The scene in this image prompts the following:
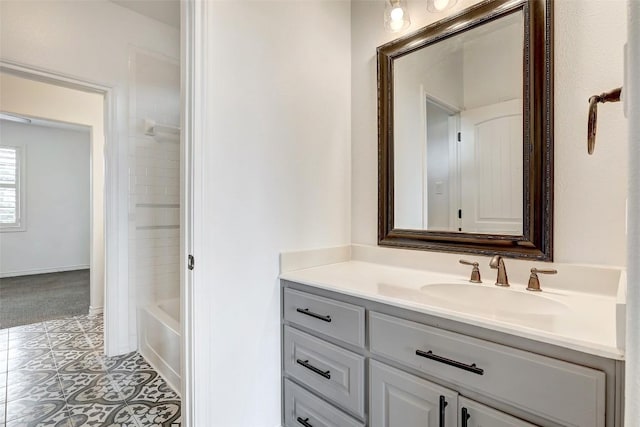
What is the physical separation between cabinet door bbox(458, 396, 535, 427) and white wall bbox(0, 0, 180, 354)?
8.18ft

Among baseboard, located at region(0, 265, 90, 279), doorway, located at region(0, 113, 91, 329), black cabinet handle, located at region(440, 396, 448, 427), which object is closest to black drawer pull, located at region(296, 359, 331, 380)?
black cabinet handle, located at region(440, 396, 448, 427)

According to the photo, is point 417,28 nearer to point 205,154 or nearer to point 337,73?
point 337,73

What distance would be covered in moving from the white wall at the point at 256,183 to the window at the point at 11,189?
226 inches

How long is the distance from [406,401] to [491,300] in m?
0.53

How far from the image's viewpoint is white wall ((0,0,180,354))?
2.13 metres

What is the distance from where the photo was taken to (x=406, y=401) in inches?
42.6

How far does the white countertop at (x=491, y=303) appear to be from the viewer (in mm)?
793

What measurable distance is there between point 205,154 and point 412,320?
101cm

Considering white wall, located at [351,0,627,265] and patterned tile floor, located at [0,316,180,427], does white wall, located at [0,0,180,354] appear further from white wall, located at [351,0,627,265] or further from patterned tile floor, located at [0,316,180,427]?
white wall, located at [351,0,627,265]

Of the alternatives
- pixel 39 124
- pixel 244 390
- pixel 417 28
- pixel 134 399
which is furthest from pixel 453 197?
pixel 39 124

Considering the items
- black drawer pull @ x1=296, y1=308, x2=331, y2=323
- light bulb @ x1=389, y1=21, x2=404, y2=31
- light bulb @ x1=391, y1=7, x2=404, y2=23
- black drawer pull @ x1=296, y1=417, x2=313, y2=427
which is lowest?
black drawer pull @ x1=296, y1=417, x2=313, y2=427

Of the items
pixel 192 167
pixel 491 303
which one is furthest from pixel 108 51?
pixel 491 303

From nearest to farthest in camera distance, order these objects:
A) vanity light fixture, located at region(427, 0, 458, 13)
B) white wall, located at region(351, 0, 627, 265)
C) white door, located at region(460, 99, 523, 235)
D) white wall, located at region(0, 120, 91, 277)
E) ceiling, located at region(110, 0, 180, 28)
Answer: white wall, located at region(351, 0, 627, 265) < white door, located at region(460, 99, 523, 235) < vanity light fixture, located at region(427, 0, 458, 13) < ceiling, located at region(110, 0, 180, 28) < white wall, located at region(0, 120, 91, 277)

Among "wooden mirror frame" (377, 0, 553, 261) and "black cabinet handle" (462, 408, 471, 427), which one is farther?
"wooden mirror frame" (377, 0, 553, 261)
